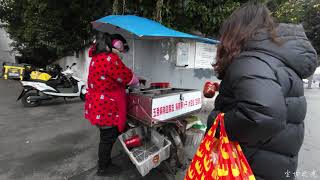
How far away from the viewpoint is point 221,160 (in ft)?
4.31

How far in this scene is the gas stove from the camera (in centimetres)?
256

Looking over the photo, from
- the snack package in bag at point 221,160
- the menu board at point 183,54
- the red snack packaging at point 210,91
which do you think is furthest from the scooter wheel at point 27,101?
the snack package in bag at point 221,160

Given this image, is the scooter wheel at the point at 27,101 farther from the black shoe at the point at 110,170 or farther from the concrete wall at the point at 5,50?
the concrete wall at the point at 5,50

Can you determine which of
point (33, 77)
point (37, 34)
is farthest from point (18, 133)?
point (37, 34)

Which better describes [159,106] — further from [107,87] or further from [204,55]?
[204,55]

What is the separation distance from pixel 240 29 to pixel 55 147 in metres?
3.64

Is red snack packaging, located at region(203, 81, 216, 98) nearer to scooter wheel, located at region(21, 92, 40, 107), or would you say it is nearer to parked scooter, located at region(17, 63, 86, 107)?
parked scooter, located at region(17, 63, 86, 107)

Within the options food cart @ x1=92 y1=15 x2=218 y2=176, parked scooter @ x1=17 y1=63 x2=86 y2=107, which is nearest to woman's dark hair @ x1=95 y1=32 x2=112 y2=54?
food cart @ x1=92 y1=15 x2=218 y2=176

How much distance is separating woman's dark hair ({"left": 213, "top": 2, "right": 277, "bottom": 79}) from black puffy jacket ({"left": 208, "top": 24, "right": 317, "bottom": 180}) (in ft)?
0.16

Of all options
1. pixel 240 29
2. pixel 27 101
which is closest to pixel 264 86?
pixel 240 29

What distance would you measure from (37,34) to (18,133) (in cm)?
593

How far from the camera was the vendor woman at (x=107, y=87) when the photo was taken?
2.63 m

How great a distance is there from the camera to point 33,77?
6.75 m

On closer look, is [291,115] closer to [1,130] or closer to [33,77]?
[1,130]
